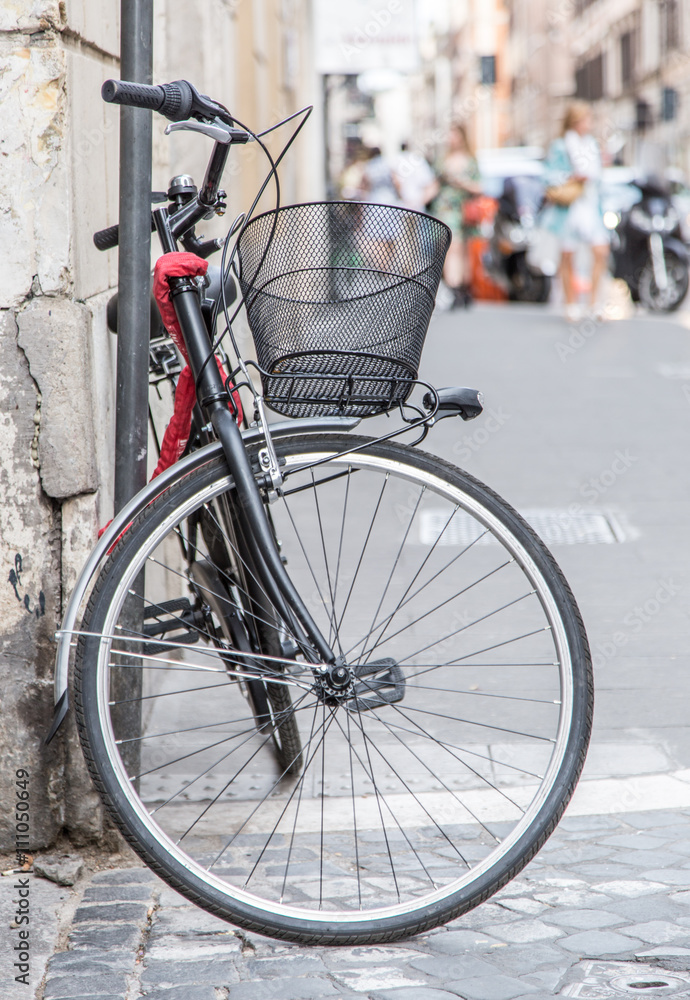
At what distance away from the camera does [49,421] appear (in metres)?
2.81

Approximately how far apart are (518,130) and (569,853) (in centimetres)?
8004

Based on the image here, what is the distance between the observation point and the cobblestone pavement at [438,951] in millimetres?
2363

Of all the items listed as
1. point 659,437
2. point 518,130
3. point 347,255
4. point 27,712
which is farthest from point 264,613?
point 518,130

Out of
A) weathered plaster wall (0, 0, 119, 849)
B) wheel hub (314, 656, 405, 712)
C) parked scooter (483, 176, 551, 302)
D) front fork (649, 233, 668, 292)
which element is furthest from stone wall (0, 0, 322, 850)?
parked scooter (483, 176, 551, 302)

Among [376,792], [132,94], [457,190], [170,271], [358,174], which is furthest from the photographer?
[358,174]

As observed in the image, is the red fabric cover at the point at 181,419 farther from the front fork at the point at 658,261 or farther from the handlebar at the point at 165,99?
the front fork at the point at 658,261

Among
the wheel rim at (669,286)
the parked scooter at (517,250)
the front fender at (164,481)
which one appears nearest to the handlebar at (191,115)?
the front fender at (164,481)

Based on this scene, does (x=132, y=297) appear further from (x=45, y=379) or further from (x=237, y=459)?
(x=237, y=459)

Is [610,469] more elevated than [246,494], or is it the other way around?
[246,494]

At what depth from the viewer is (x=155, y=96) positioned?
234 cm

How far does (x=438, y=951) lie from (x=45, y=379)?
140 centimetres

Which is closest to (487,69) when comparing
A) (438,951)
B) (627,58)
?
(627,58)

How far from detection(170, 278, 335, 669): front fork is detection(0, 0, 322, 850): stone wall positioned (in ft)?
1.22

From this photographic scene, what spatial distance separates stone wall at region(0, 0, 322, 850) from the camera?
107 inches
